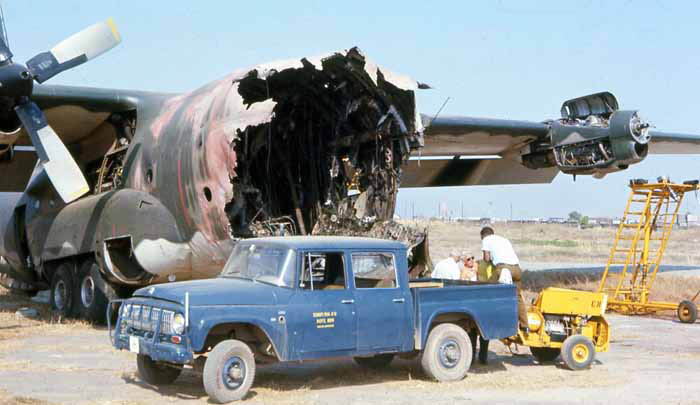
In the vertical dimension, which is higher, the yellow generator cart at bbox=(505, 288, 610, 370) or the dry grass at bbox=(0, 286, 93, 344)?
the yellow generator cart at bbox=(505, 288, 610, 370)

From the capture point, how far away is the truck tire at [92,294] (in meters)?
15.3

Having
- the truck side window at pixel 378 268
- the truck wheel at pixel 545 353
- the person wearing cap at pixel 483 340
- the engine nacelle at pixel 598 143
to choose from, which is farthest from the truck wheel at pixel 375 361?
→ the engine nacelle at pixel 598 143

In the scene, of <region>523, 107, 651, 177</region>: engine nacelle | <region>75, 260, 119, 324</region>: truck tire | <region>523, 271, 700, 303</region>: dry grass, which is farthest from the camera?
<region>523, 271, 700, 303</region>: dry grass

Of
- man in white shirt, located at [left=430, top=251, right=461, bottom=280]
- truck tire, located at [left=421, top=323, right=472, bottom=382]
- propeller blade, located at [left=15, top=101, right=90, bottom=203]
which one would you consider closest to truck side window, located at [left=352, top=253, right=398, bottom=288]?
truck tire, located at [left=421, top=323, right=472, bottom=382]

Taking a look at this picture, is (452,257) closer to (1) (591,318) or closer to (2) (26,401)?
(1) (591,318)

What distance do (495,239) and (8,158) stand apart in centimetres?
1142

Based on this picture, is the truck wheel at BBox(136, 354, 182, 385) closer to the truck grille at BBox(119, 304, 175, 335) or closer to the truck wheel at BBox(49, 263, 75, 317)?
the truck grille at BBox(119, 304, 175, 335)

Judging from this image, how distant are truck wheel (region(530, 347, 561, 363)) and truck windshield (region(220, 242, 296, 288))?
4310 mm

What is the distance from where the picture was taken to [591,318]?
11.1 m

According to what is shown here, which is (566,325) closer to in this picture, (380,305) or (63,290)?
(380,305)

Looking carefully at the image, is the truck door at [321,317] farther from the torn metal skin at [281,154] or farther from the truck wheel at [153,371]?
the torn metal skin at [281,154]

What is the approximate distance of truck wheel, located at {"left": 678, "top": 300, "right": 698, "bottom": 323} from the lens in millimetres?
15789

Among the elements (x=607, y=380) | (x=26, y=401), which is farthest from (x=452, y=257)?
(x=26, y=401)

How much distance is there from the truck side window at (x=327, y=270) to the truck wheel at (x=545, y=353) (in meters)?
3.56
